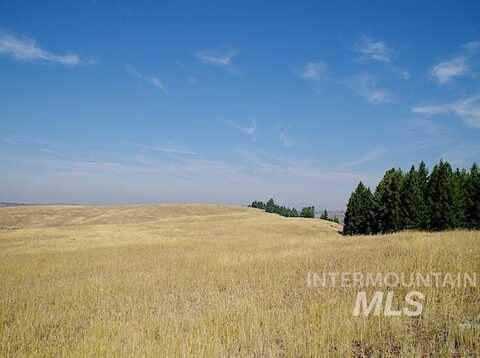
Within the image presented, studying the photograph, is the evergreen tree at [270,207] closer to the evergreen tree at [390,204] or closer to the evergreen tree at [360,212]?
the evergreen tree at [360,212]

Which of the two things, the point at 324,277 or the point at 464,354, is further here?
the point at 324,277

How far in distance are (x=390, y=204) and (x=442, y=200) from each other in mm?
7393

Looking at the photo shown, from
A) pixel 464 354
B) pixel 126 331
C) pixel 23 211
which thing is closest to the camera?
pixel 464 354

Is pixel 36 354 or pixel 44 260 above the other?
pixel 36 354

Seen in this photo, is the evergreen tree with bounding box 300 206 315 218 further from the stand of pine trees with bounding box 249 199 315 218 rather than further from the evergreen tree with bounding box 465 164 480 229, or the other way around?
the evergreen tree with bounding box 465 164 480 229

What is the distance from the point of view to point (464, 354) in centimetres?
382

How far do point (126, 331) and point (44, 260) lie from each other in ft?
47.3

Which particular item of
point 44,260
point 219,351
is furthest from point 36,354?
point 44,260

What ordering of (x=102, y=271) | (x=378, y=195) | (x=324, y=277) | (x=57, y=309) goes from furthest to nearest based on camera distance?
1. (x=378, y=195)
2. (x=102, y=271)
3. (x=324, y=277)
4. (x=57, y=309)

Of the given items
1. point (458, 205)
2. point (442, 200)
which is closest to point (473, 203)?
point (458, 205)

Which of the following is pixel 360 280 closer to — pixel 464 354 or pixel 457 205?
pixel 464 354

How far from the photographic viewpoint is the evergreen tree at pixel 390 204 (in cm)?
4262

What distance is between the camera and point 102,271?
13.0 meters

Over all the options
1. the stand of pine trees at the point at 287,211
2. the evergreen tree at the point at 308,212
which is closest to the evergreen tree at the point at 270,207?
the stand of pine trees at the point at 287,211
